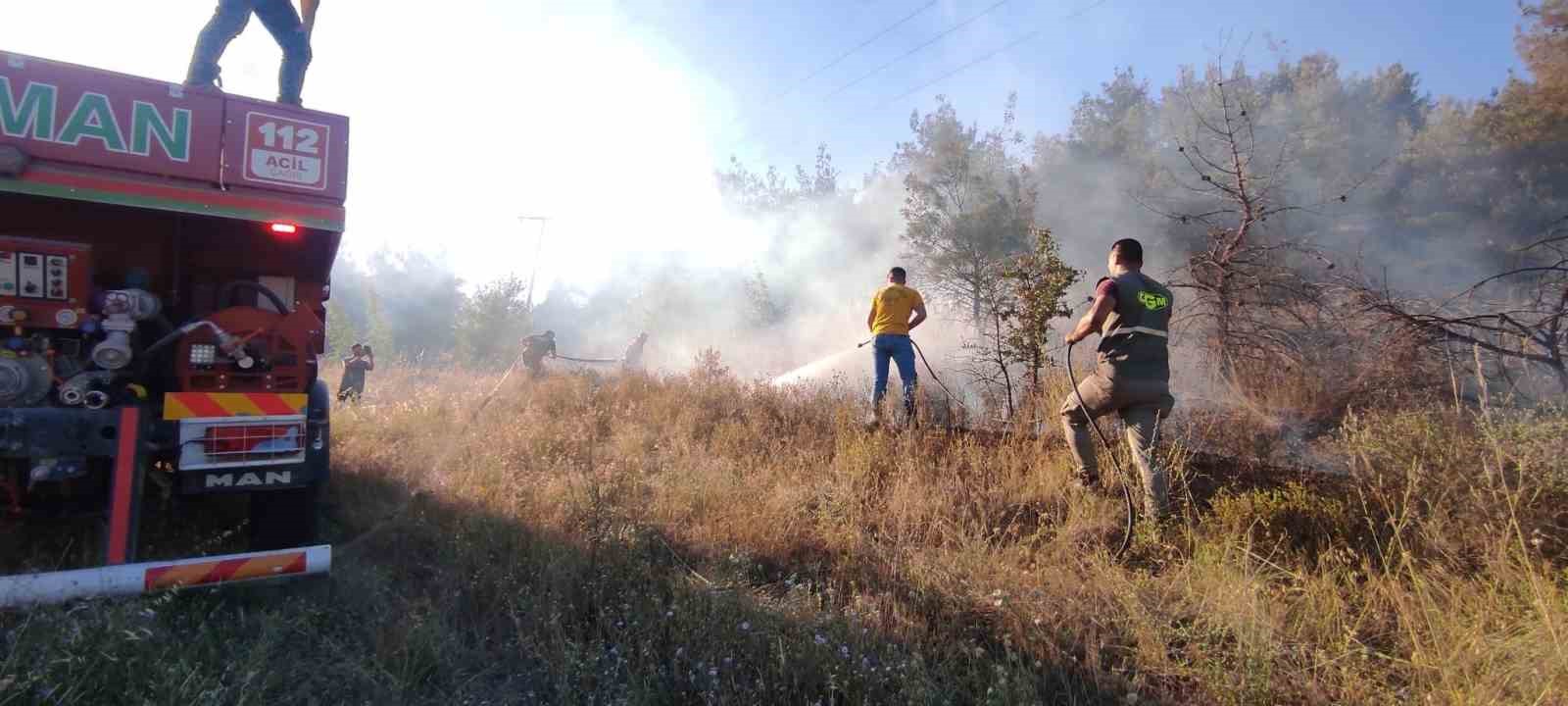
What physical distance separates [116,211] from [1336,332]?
8.50 m

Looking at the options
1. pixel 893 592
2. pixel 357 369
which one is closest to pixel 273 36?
pixel 893 592

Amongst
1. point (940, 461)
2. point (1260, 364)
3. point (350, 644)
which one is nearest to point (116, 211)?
point (350, 644)

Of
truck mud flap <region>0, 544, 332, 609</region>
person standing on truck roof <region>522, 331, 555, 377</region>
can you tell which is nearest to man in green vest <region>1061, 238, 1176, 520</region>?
truck mud flap <region>0, 544, 332, 609</region>

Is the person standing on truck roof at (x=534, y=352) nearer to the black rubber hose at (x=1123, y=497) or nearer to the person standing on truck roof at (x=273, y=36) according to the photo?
the person standing on truck roof at (x=273, y=36)

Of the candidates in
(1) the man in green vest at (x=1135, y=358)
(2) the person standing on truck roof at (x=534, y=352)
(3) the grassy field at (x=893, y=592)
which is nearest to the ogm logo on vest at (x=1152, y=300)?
(1) the man in green vest at (x=1135, y=358)

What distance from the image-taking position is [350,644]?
2.76 m

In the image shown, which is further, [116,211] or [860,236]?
[860,236]

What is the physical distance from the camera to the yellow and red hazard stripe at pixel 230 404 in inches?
109

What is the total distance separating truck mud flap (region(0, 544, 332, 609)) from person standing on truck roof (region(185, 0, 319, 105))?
253 cm

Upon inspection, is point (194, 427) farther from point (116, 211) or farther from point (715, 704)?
point (715, 704)

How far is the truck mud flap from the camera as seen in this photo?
2.29 metres

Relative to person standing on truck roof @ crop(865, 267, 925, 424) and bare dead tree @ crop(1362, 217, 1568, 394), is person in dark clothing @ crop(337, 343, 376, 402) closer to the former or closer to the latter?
person standing on truck roof @ crop(865, 267, 925, 424)

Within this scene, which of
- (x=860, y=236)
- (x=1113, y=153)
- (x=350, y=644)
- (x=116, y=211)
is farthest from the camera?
(x=860, y=236)

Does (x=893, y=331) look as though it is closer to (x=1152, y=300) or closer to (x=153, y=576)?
(x=1152, y=300)
